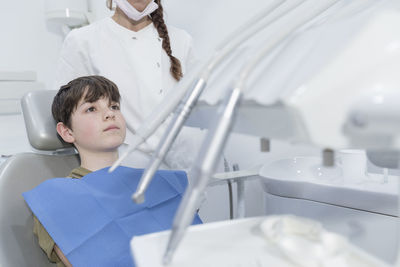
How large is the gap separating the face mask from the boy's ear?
1.67 ft

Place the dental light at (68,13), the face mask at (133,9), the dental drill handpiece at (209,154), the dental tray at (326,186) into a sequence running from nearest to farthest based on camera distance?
the dental drill handpiece at (209,154)
the dental tray at (326,186)
the face mask at (133,9)
the dental light at (68,13)

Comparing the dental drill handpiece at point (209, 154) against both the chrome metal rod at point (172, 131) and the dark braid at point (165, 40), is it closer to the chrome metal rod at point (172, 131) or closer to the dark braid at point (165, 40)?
the chrome metal rod at point (172, 131)

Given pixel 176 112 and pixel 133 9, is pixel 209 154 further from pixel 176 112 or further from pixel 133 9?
pixel 133 9

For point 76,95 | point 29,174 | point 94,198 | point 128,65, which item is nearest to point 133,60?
point 128,65

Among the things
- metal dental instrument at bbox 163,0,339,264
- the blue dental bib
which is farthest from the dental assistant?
metal dental instrument at bbox 163,0,339,264

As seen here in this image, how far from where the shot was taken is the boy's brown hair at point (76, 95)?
104 cm

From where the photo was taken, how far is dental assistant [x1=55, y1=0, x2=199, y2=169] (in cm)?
130

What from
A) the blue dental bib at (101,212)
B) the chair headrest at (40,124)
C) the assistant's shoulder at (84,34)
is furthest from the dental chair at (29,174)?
the assistant's shoulder at (84,34)

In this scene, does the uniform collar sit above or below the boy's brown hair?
above

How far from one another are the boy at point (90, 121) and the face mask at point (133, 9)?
35 centimetres

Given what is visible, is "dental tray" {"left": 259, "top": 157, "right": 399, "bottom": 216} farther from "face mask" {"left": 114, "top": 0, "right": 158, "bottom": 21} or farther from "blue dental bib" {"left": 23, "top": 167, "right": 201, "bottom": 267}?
"face mask" {"left": 114, "top": 0, "right": 158, "bottom": 21}

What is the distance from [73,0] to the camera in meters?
2.10

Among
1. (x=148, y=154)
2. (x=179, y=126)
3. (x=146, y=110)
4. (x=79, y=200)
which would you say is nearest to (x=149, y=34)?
(x=146, y=110)

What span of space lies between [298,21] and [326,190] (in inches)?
20.2
